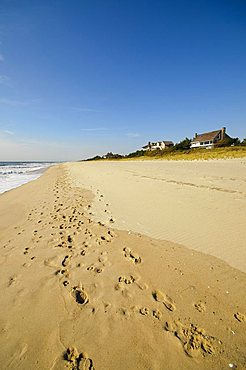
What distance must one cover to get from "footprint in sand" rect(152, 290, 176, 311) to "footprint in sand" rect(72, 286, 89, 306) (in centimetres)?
96

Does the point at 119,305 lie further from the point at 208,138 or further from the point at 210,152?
the point at 208,138

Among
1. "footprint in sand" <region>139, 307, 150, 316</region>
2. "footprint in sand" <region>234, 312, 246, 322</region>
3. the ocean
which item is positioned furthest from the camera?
the ocean

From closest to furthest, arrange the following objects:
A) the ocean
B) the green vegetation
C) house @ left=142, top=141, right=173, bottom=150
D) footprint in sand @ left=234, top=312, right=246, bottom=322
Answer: footprint in sand @ left=234, top=312, right=246, bottom=322
the ocean
the green vegetation
house @ left=142, top=141, right=173, bottom=150

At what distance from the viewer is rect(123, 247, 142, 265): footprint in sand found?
134 inches

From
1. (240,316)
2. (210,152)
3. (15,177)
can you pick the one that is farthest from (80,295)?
(210,152)

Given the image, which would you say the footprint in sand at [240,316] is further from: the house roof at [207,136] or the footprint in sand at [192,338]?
the house roof at [207,136]

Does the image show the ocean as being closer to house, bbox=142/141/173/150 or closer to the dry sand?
the dry sand

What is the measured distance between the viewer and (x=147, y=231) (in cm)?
460

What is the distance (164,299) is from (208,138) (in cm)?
6983

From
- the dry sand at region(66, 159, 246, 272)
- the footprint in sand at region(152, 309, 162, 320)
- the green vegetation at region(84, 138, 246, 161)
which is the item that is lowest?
the footprint in sand at region(152, 309, 162, 320)

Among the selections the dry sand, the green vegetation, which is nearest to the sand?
the dry sand

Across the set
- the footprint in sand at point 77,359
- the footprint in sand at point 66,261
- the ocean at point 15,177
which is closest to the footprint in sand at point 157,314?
the footprint in sand at point 77,359

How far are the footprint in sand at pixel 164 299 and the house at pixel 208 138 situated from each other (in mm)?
61245

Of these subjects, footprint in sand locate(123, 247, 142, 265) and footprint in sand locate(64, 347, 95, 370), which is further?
footprint in sand locate(123, 247, 142, 265)
